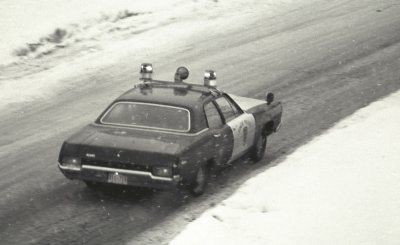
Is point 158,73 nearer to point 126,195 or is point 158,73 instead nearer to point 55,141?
point 55,141

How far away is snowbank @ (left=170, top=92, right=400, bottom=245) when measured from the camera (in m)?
9.51

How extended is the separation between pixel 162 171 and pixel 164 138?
593mm

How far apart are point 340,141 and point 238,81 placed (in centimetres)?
552

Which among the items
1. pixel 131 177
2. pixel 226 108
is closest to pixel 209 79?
pixel 226 108

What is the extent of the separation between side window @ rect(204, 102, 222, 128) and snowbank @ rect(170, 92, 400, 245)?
3.01 ft

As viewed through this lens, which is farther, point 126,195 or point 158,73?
point 158,73

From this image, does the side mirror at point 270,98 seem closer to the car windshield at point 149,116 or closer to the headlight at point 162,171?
the car windshield at point 149,116

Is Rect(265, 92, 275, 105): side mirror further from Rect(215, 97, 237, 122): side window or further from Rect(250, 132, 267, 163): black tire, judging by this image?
Rect(215, 97, 237, 122): side window

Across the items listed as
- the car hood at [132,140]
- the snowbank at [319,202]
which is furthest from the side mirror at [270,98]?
the car hood at [132,140]

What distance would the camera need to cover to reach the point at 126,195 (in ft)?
37.0

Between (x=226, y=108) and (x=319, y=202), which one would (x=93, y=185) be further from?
(x=319, y=202)

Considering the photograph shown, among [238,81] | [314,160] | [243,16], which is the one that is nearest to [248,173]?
[314,160]

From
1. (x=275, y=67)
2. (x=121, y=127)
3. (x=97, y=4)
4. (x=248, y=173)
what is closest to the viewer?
(x=121, y=127)

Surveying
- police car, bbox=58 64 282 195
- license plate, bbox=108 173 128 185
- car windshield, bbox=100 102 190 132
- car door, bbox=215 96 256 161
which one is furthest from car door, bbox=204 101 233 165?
license plate, bbox=108 173 128 185
